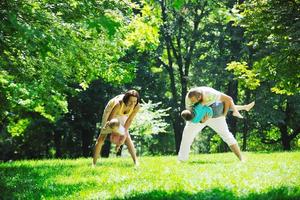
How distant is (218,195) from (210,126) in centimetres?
551

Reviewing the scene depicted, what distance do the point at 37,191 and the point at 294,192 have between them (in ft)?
A: 15.9

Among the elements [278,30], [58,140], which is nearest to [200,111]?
[278,30]

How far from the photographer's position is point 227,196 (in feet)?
19.5

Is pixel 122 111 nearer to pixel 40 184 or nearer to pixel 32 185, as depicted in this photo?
pixel 40 184

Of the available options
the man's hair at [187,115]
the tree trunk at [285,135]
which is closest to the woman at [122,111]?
the man's hair at [187,115]

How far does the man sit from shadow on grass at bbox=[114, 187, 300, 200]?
177 inches

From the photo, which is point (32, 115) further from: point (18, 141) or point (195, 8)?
point (195, 8)

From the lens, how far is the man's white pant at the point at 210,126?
11.2 metres

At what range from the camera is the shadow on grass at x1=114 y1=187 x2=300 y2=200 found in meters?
5.86

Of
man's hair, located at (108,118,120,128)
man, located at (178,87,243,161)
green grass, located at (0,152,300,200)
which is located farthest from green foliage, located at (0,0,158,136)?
green grass, located at (0,152,300,200)

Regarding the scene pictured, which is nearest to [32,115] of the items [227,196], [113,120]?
[113,120]

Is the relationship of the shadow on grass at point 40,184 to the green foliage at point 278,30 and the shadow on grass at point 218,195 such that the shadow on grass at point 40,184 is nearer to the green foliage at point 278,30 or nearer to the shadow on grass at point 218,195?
the shadow on grass at point 218,195

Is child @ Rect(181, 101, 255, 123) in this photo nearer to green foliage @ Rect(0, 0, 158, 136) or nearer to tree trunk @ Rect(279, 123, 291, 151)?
green foliage @ Rect(0, 0, 158, 136)

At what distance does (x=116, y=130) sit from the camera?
1023 centimetres
